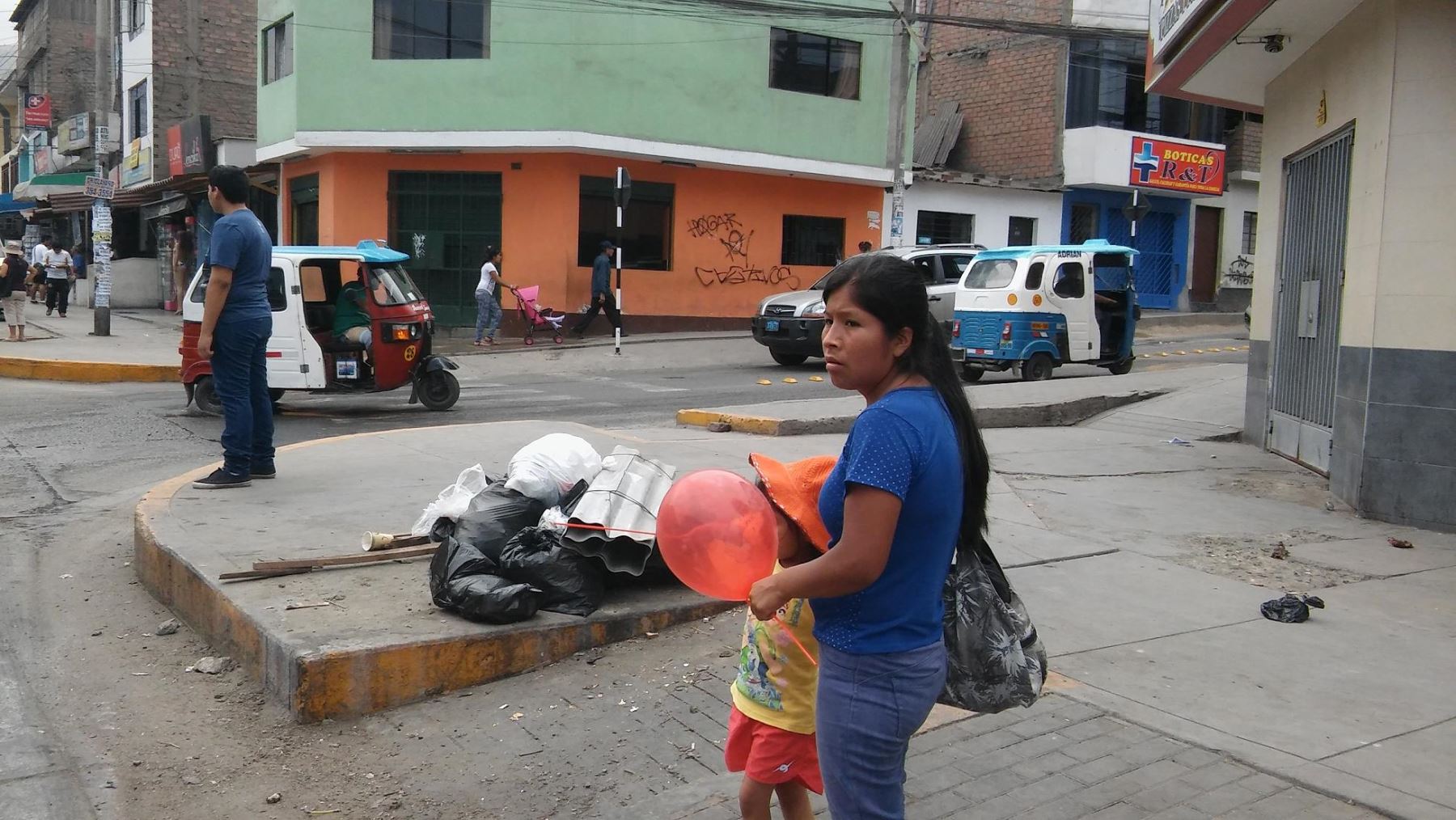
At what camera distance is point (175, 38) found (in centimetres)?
2938

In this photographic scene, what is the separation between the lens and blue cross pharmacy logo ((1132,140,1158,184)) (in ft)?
87.4

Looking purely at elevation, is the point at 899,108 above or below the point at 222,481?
above

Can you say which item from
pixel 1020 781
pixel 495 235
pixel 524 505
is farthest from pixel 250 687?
pixel 495 235

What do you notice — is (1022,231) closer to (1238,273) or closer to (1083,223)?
(1083,223)

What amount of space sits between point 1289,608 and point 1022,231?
23483 millimetres

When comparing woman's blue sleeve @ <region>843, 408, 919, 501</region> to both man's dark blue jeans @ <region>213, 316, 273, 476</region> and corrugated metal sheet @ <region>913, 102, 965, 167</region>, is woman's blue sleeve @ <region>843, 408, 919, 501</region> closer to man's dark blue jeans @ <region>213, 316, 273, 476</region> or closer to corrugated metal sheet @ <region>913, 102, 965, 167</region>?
man's dark blue jeans @ <region>213, 316, 273, 476</region>

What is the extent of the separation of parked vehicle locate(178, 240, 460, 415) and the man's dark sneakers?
443cm

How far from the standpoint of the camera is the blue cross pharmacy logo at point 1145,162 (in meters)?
26.6

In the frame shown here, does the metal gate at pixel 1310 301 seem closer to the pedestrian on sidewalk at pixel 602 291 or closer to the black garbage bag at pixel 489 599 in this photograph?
the black garbage bag at pixel 489 599

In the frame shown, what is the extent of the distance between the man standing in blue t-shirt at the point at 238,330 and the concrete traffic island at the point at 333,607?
0.21 meters

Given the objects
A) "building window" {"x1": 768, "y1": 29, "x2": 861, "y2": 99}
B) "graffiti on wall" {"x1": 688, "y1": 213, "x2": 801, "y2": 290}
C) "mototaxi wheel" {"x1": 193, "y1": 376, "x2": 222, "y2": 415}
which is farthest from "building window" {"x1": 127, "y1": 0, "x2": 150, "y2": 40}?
"mototaxi wheel" {"x1": 193, "y1": 376, "x2": 222, "y2": 415}

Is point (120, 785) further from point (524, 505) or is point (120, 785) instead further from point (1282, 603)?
point (1282, 603)

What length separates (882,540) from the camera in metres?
2.19

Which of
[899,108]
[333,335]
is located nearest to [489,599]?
[333,335]
